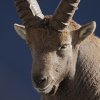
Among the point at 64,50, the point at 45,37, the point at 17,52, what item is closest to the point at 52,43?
the point at 45,37

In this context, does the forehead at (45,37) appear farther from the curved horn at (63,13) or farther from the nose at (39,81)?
the nose at (39,81)

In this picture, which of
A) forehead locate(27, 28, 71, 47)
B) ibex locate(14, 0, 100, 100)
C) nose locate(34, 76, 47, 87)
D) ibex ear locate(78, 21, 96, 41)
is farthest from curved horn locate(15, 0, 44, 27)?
nose locate(34, 76, 47, 87)

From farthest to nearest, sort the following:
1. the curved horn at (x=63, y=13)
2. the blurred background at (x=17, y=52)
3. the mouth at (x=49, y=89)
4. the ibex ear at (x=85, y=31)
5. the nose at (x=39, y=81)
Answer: the blurred background at (x=17, y=52)
the ibex ear at (x=85, y=31)
the curved horn at (x=63, y=13)
the mouth at (x=49, y=89)
the nose at (x=39, y=81)

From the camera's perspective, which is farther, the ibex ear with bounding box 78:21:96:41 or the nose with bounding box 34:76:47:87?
the ibex ear with bounding box 78:21:96:41

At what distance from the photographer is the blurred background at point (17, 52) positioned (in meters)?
19.2

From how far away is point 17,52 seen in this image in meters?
19.6

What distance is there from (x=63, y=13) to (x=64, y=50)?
0.73 metres

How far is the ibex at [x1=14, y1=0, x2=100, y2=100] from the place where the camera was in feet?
38.4

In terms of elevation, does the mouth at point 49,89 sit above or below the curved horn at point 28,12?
below

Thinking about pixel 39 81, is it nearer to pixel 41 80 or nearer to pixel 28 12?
pixel 41 80

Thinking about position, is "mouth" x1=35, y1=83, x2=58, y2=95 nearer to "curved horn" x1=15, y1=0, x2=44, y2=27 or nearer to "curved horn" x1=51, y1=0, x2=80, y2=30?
"curved horn" x1=51, y1=0, x2=80, y2=30

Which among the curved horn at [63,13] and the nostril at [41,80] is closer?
the nostril at [41,80]

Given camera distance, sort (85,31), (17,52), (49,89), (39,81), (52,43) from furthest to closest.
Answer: (17,52) → (85,31) → (52,43) → (49,89) → (39,81)

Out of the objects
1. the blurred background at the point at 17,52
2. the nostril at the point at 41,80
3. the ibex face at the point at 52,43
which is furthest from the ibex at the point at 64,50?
the blurred background at the point at 17,52
